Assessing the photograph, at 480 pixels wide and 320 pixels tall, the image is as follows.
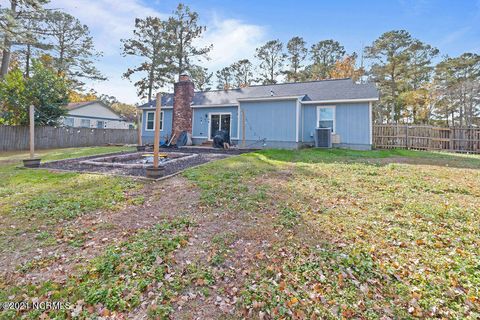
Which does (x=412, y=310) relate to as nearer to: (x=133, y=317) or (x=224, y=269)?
(x=224, y=269)

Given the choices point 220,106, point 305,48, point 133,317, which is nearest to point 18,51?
point 220,106

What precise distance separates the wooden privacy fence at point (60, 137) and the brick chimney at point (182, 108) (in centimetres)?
799

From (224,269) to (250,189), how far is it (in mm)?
2568

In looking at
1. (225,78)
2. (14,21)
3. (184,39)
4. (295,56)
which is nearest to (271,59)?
(295,56)

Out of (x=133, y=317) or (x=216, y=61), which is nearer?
(x=133, y=317)

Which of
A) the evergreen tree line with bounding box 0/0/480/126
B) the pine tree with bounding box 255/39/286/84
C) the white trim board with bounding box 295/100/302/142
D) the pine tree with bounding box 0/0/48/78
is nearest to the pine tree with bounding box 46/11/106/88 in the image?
the evergreen tree line with bounding box 0/0/480/126

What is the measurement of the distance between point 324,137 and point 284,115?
2396mm

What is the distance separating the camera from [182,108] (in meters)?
15.0

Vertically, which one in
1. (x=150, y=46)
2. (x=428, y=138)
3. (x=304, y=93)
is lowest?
(x=428, y=138)

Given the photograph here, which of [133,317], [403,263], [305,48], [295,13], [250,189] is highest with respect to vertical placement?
[305,48]

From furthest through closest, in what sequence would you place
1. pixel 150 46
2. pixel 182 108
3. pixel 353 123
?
1. pixel 150 46
2. pixel 182 108
3. pixel 353 123

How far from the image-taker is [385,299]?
211 centimetres

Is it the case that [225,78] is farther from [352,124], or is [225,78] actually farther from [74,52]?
[352,124]

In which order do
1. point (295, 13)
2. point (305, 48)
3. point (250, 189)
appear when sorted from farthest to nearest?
1. point (305, 48)
2. point (295, 13)
3. point (250, 189)
